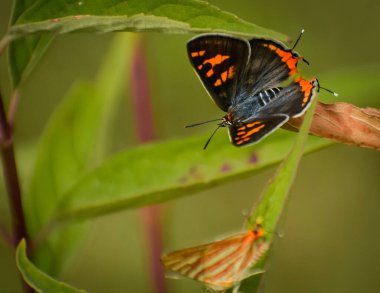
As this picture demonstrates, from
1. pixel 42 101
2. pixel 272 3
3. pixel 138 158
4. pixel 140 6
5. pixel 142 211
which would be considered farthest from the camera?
pixel 42 101

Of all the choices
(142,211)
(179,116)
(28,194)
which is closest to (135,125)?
(142,211)

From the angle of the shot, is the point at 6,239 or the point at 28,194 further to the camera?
the point at 28,194

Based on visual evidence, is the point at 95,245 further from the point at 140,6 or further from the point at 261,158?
the point at 140,6

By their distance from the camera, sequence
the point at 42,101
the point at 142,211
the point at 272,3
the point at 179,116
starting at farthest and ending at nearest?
the point at 42,101 < the point at 179,116 < the point at 272,3 < the point at 142,211

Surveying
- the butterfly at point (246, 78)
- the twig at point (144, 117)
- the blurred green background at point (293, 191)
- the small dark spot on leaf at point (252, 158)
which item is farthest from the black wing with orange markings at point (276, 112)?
the blurred green background at point (293, 191)

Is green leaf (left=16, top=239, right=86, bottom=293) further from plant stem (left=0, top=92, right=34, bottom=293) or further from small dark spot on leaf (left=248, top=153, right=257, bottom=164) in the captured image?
small dark spot on leaf (left=248, top=153, right=257, bottom=164)

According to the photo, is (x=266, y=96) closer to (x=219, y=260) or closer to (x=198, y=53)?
(x=198, y=53)

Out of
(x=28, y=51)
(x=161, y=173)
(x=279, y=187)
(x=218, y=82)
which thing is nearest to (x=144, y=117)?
(x=218, y=82)
